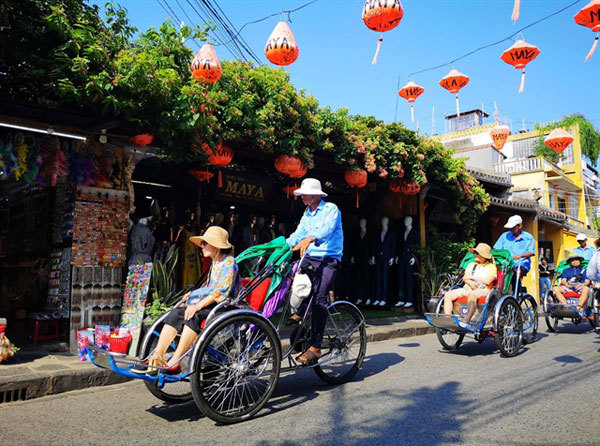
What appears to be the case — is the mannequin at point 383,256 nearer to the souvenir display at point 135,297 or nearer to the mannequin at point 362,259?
the mannequin at point 362,259

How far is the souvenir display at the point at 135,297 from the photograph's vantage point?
7008 mm

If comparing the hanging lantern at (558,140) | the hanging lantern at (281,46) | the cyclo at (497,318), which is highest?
the hanging lantern at (558,140)

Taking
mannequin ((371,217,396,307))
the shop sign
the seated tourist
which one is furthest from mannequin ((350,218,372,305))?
the seated tourist

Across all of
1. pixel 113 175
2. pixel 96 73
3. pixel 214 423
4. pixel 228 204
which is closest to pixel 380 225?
pixel 228 204

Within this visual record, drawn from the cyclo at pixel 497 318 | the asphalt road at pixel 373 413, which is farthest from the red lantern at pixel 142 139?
the cyclo at pixel 497 318

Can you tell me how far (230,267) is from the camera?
14.0 feet

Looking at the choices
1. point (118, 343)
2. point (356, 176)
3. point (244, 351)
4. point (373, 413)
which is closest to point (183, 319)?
point (244, 351)

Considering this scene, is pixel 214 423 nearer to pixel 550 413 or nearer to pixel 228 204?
pixel 550 413

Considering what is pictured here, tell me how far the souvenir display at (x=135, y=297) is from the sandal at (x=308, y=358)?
313 cm

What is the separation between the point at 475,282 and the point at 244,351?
4.26 m

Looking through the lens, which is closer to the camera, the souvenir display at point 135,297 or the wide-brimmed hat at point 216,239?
the wide-brimmed hat at point 216,239

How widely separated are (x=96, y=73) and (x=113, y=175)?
1.90 metres

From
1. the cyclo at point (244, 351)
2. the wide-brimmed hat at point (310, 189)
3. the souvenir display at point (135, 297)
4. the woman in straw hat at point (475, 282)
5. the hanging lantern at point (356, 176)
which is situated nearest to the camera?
the cyclo at point (244, 351)

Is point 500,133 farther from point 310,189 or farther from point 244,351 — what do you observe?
point 244,351
